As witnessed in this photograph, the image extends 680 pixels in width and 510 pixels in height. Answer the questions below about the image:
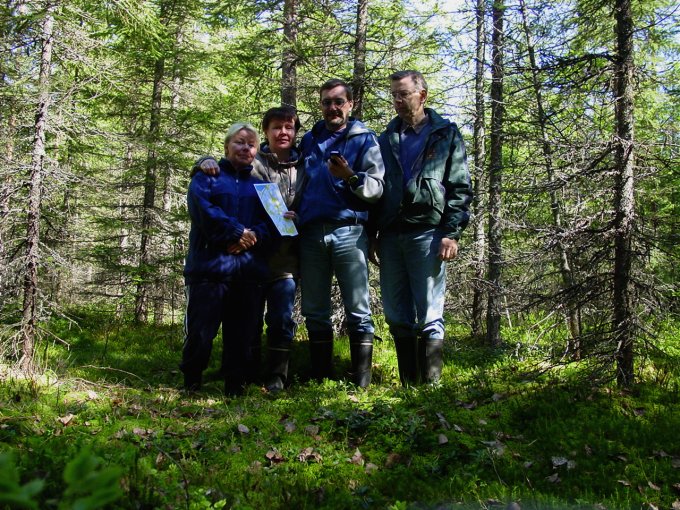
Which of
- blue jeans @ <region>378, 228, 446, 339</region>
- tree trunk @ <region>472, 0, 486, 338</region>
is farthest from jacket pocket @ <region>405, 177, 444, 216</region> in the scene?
tree trunk @ <region>472, 0, 486, 338</region>

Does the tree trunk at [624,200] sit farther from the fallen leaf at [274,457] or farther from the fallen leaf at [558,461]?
the fallen leaf at [274,457]

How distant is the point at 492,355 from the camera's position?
Answer: 352 inches

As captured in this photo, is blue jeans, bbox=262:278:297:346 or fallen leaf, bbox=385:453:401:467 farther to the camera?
blue jeans, bbox=262:278:297:346

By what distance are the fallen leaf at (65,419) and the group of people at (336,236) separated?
4.59 ft

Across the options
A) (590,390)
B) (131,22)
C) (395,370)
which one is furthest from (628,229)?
(131,22)

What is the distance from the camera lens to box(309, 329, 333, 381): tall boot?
19.5 ft

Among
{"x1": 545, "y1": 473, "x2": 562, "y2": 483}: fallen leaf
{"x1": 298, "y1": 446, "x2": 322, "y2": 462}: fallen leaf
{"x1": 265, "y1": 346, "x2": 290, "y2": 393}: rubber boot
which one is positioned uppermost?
{"x1": 265, "y1": 346, "x2": 290, "y2": 393}: rubber boot

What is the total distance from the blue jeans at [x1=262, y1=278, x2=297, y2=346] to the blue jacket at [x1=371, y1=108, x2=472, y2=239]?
137 cm

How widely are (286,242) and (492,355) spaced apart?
470 cm

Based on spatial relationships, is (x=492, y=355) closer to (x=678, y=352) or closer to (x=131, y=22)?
(x=678, y=352)

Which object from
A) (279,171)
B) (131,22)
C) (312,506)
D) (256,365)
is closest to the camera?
(312,506)

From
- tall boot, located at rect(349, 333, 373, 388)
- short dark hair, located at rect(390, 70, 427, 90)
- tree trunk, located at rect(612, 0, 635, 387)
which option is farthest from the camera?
tall boot, located at rect(349, 333, 373, 388)

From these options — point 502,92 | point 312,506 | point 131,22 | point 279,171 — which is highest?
point 131,22

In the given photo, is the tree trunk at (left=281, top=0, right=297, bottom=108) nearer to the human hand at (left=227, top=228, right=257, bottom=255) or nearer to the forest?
the forest
